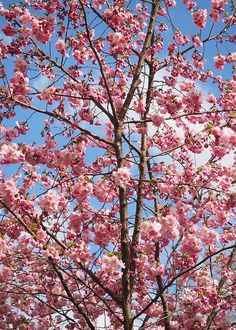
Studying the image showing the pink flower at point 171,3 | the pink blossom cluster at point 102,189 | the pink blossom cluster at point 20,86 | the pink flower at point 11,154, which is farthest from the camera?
the pink flower at point 171,3

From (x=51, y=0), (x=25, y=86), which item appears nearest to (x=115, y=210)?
(x=25, y=86)

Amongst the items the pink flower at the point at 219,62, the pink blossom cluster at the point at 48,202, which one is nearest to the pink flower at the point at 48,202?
the pink blossom cluster at the point at 48,202

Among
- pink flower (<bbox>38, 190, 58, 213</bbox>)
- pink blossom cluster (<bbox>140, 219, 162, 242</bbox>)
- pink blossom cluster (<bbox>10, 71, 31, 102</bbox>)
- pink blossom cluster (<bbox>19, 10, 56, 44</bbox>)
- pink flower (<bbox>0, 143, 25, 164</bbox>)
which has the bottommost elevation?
pink blossom cluster (<bbox>140, 219, 162, 242</bbox>)

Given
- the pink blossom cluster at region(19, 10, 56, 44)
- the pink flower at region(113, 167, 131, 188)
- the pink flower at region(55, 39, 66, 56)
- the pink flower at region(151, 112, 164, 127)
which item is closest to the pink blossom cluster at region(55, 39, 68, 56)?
the pink flower at region(55, 39, 66, 56)

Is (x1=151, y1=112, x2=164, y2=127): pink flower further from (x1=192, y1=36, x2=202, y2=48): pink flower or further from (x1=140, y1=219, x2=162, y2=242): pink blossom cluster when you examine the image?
(x1=192, y1=36, x2=202, y2=48): pink flower

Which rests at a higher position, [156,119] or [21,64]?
[21,64]

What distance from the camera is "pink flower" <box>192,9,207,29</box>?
777 centimetres

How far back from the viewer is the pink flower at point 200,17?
7770 millimetres

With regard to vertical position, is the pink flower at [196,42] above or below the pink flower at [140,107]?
above

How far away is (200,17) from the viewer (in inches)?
307

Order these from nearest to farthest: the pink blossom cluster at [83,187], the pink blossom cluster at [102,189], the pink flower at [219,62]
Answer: the pink blossom cluster at [83,187] → the pink blossom cluster at [102,189] → the pink flower at [219,62]

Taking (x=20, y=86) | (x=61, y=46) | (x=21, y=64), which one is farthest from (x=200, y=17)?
(x=20, y=86)

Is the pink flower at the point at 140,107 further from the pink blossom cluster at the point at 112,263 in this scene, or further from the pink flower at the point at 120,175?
the pink blossom cluster at the point at 112,263

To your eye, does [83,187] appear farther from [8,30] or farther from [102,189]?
[8,30]
